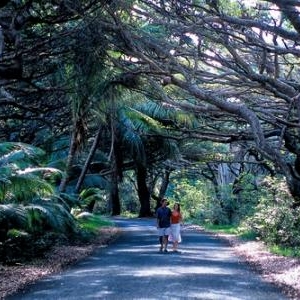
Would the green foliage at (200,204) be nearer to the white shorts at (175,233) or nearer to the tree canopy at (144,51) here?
the white shorts at (175,233)

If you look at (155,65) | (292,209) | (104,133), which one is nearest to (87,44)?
(155,65)

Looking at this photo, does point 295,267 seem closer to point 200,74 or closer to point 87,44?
point 200,74

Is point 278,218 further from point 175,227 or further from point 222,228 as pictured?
point 222,228

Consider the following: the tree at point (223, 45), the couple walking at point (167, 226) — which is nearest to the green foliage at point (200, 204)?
the couple walking at point (167, 226)

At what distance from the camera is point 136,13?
40.9 feet

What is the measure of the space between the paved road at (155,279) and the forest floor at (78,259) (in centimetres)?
27

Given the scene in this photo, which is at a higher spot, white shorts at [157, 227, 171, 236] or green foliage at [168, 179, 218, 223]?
green foliage at [168, 179, 218, 223]

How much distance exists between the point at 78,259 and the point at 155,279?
13.2 ft

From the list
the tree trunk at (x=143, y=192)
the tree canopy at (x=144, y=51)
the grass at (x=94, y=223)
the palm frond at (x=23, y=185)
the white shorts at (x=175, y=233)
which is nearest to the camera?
the tree canopy at (x=144, y=51)

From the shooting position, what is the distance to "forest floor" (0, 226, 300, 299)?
10539 millimetres

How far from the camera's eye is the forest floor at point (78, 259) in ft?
34.6

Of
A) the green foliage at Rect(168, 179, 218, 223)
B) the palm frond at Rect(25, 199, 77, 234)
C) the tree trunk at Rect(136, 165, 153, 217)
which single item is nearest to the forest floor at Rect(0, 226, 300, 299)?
the palm frond at Rect(25, 199, 77, 234)

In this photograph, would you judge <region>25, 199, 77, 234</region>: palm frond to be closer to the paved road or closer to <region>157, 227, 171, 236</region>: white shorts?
the paved road

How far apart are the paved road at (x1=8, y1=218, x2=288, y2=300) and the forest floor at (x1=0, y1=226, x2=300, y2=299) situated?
0.27 meters
